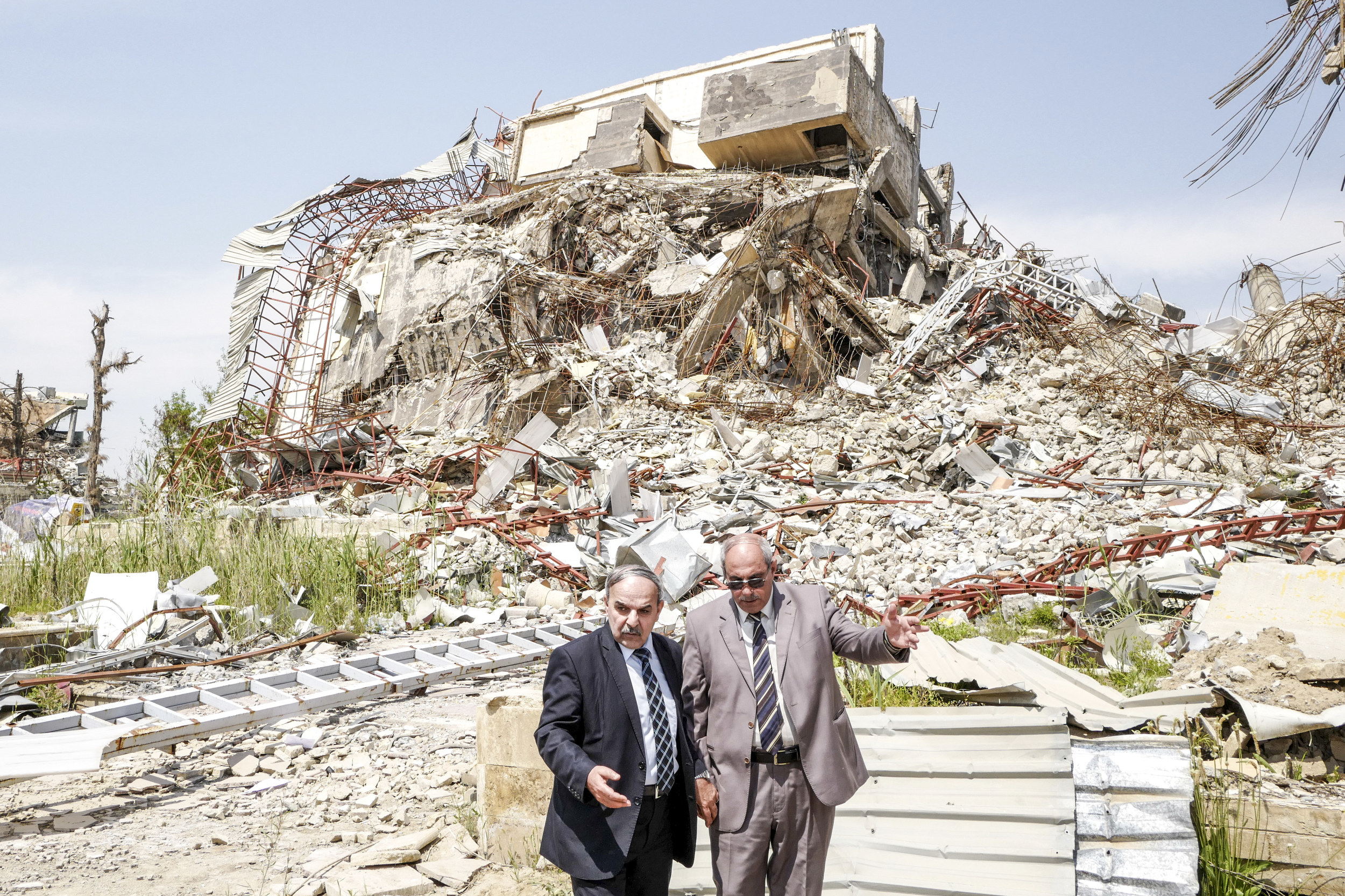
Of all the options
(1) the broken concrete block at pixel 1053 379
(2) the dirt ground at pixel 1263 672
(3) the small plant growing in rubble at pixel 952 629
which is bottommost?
(3) the small plant growing in rubble at pixel 952 629

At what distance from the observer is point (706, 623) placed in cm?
288

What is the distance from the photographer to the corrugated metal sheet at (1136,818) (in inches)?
124

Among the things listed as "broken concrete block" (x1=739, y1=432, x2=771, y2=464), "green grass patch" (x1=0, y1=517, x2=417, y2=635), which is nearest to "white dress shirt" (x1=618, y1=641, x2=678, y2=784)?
"green grass patch" (x1=0, y1=517, x2=417, y2=635)

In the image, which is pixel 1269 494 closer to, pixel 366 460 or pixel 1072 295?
pixel 1072 295

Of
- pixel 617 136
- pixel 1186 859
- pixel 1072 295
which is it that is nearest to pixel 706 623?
pixel 1186 859

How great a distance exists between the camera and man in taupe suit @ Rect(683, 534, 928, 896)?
8.82ft

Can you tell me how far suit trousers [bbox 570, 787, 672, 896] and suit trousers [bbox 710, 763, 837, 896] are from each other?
0.68 ft

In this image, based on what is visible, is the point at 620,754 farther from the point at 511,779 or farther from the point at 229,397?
the point at 229,397

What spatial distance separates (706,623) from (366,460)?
1165 centimetres

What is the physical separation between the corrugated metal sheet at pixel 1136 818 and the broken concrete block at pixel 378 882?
2.47m

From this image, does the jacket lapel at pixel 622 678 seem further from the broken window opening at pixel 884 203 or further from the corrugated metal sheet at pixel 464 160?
the corrugated metal sheet at pixel 464 160

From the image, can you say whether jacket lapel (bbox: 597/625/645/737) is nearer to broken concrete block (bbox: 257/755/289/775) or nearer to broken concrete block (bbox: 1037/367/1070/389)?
broken concrete block (bbox: 257/755/289/775)

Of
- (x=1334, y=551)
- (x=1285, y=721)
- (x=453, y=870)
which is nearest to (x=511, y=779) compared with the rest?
(x=453, y=870)

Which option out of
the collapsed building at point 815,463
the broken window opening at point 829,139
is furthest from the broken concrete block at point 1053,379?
the broken window opening at point 829,139
